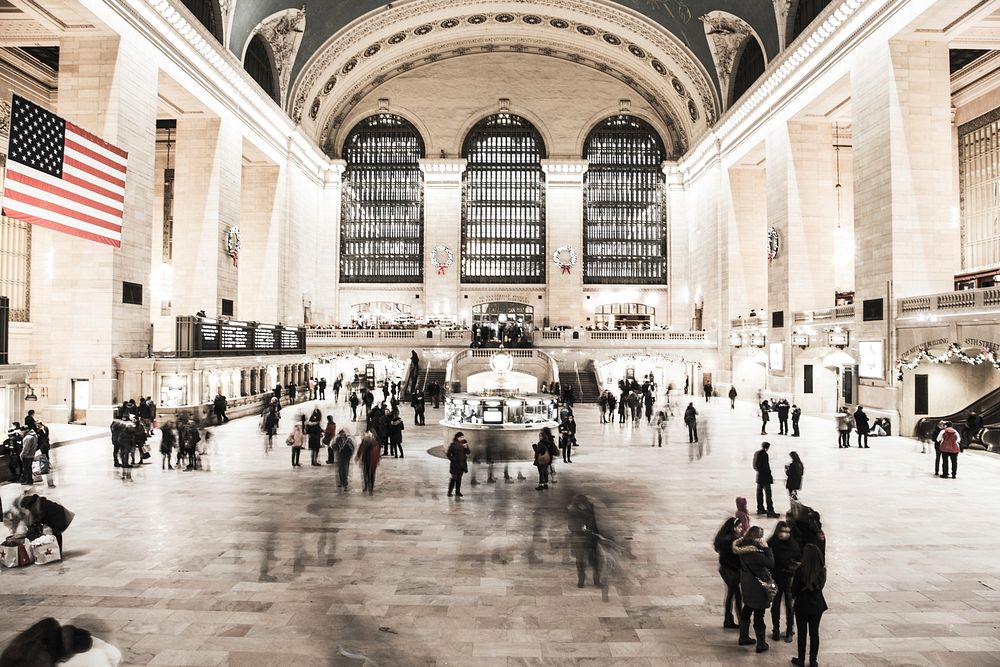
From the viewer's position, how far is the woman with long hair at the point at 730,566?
5234 millimetres

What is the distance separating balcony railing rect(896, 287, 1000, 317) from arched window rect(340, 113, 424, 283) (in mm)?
29562

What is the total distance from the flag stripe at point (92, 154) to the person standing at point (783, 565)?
640 inches

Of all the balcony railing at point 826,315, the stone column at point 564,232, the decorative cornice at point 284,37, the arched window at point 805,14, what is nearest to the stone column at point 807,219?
the balcony railing at point 826,315

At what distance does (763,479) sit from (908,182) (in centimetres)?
1378

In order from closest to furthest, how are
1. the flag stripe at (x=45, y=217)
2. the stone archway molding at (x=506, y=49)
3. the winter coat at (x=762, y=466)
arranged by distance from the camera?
the winter coat at (x=762, y=466), the flag stripe at (x=45, y=217), the stone archway molding at (x=506, y=49)

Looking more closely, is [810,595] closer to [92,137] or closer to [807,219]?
[92,137]

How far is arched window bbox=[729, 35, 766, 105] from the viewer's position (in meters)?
28.5

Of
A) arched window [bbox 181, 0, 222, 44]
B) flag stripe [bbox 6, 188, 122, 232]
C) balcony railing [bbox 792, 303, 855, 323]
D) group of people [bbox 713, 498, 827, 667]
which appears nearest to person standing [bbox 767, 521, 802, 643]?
group of people [bbox 713, 498, 827, 667]

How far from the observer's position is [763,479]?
29.5 ft

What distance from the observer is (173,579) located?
633 centimetres

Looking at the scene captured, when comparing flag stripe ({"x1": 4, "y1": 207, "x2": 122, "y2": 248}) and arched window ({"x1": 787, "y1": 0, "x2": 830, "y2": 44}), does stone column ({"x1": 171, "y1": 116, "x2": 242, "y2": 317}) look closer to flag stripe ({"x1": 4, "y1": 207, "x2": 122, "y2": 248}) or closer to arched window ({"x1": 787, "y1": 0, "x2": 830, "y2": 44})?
flag stripe ({"x1": 4, "y1": 207, "x2": 122, "y2": 248})

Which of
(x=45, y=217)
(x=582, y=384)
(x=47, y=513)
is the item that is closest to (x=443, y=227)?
(x=582, y=384)

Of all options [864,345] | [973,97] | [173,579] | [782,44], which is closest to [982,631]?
[173,579]

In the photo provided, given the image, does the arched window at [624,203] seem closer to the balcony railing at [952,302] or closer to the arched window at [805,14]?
the arched window at [805,14]
